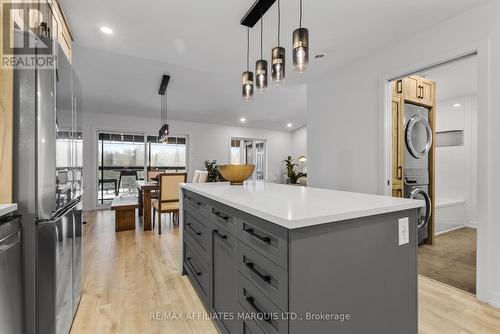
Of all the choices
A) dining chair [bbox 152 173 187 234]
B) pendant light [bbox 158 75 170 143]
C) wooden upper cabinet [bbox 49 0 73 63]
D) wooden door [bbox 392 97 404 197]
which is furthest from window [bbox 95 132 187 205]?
wooden door [bbox 392 97 404 197]

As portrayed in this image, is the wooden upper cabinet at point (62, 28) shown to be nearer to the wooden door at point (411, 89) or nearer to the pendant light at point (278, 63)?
the pendant light at point (278, 63)

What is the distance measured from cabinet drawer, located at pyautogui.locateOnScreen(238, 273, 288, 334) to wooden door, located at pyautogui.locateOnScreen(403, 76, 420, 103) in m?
3.09

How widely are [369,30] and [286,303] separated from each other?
2661mm

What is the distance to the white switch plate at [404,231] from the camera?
1204 mm

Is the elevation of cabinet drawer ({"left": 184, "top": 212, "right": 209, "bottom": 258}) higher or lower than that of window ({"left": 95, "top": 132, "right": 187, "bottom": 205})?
lower

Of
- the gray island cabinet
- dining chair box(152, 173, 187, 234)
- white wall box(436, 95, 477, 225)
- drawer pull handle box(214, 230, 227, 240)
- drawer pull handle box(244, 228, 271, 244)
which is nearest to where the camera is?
the gray island cabinet

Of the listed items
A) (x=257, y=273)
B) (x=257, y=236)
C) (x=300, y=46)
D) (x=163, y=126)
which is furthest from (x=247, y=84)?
(x=163, y=126)

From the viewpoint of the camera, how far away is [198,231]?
1.89m

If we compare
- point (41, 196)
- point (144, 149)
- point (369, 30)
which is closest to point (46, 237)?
point (41, 196)

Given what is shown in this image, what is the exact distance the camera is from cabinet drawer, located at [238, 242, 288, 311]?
92 cm

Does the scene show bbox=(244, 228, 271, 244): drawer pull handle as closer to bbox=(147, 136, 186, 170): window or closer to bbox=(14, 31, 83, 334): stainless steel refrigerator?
bbox=(14, 31, 83, 334): stainless steel refrigerator

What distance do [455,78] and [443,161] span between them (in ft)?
5.51

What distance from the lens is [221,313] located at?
1.48 metres

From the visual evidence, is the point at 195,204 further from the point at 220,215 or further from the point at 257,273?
the point at 257,273
